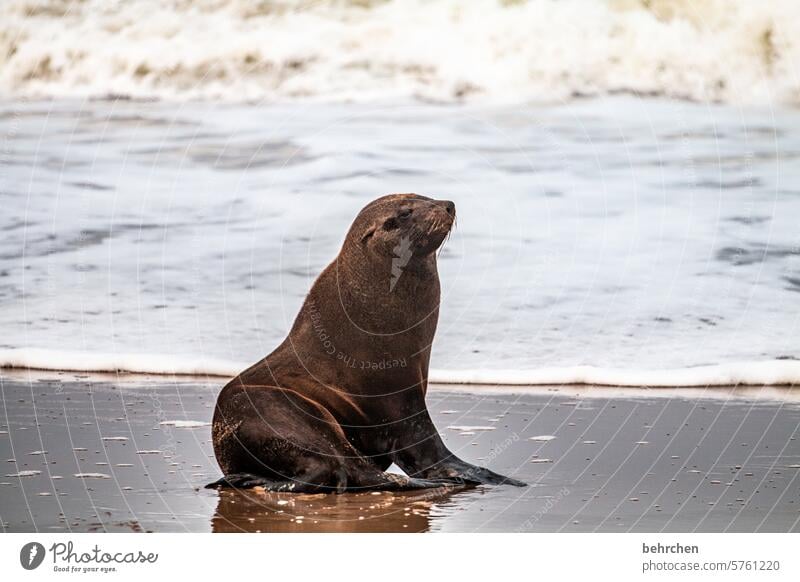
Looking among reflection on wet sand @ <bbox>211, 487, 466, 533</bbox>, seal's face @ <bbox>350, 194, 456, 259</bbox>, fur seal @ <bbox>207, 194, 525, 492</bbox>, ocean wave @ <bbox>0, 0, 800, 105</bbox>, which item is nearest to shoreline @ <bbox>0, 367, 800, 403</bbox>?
ocean wave @ <bbox>0, 0, 800, 105</bbox>

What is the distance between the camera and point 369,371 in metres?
5.80

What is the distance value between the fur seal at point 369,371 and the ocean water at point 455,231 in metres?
2.79

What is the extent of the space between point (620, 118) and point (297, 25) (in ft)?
7.94

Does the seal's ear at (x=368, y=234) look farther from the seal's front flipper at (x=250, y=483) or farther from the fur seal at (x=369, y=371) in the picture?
the seal's front flipper at (x=250, y=483)

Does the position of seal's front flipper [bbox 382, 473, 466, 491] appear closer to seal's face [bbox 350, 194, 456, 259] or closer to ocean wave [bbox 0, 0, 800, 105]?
seal's face [bbox 350, 194, 456, 259]

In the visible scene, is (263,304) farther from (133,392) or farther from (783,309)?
(783,309)

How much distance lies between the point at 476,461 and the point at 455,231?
3460 mm

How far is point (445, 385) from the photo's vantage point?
27.7 ft

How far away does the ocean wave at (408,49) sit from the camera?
919cm

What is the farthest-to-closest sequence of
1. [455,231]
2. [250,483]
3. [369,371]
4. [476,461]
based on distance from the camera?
1. [455,231]
2. [476,461]
3. [369,371]
4. [250,483]

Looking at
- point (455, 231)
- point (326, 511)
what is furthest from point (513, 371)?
point (326, 511)

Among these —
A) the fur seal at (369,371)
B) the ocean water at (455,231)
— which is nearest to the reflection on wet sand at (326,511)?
the fur seal at (369,371)

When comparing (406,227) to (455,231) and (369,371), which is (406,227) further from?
(455,231)

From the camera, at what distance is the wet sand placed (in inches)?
212
